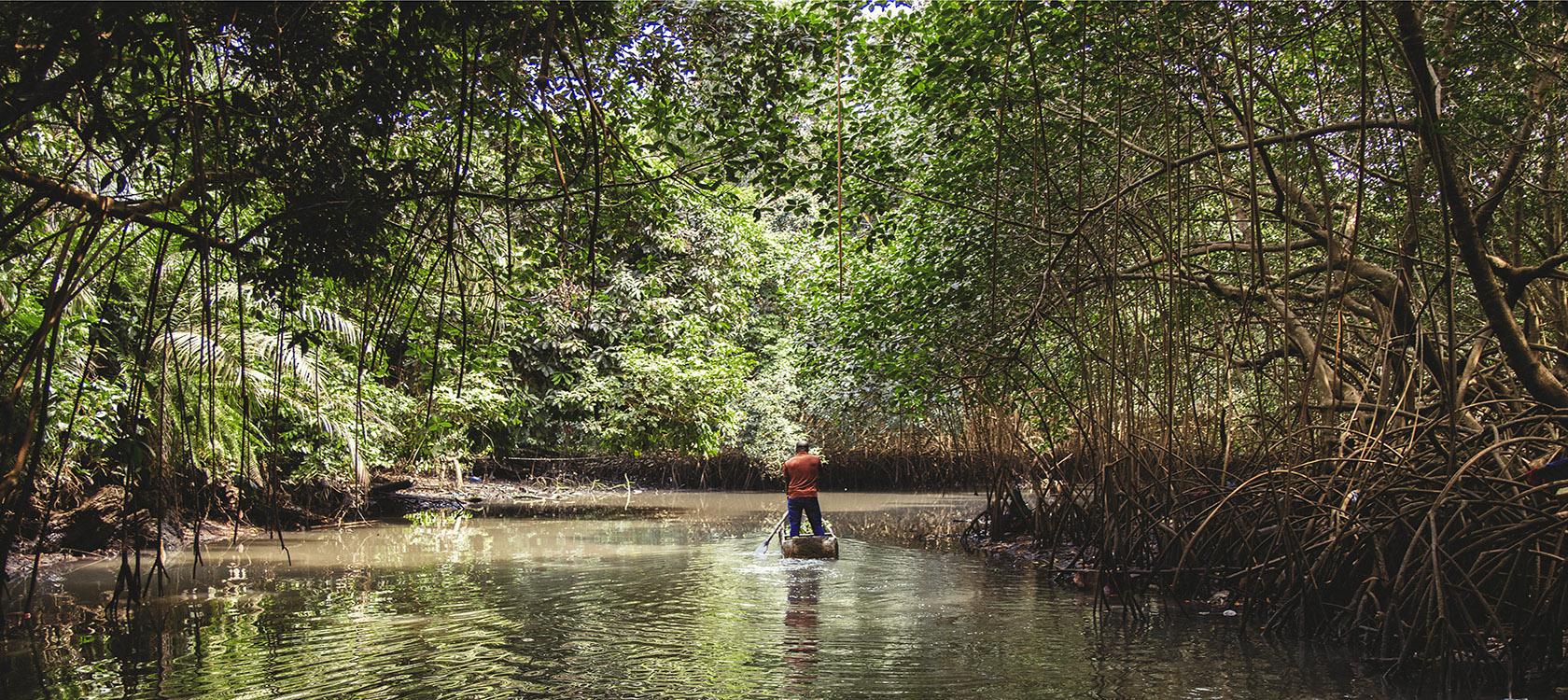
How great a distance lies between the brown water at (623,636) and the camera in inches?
248

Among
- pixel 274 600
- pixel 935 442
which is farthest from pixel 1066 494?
pixel 935 442

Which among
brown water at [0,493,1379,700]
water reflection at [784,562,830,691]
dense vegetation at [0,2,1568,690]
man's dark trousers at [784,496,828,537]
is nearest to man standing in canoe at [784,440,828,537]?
man's dark trousers at [784,496,828,537]

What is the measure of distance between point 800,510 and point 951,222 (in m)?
4.44

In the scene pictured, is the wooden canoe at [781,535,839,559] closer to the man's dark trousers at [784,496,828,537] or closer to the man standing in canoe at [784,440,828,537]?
the man standing in canoe at [784,440,828,537]

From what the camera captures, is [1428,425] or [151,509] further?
→ [151,509]

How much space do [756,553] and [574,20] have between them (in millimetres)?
9631

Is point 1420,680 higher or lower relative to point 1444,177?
lower

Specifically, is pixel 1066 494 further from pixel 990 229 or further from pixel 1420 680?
pixel 1420 680

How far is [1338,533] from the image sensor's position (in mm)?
6629

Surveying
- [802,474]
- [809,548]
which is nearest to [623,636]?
[809,548]

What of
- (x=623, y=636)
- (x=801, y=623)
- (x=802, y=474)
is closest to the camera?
(x=623, y=636)

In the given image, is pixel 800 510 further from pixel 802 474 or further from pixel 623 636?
pixel 623 636

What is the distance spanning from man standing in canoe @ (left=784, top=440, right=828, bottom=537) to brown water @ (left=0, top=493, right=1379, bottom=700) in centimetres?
89

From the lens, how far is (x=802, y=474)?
43.4ft
